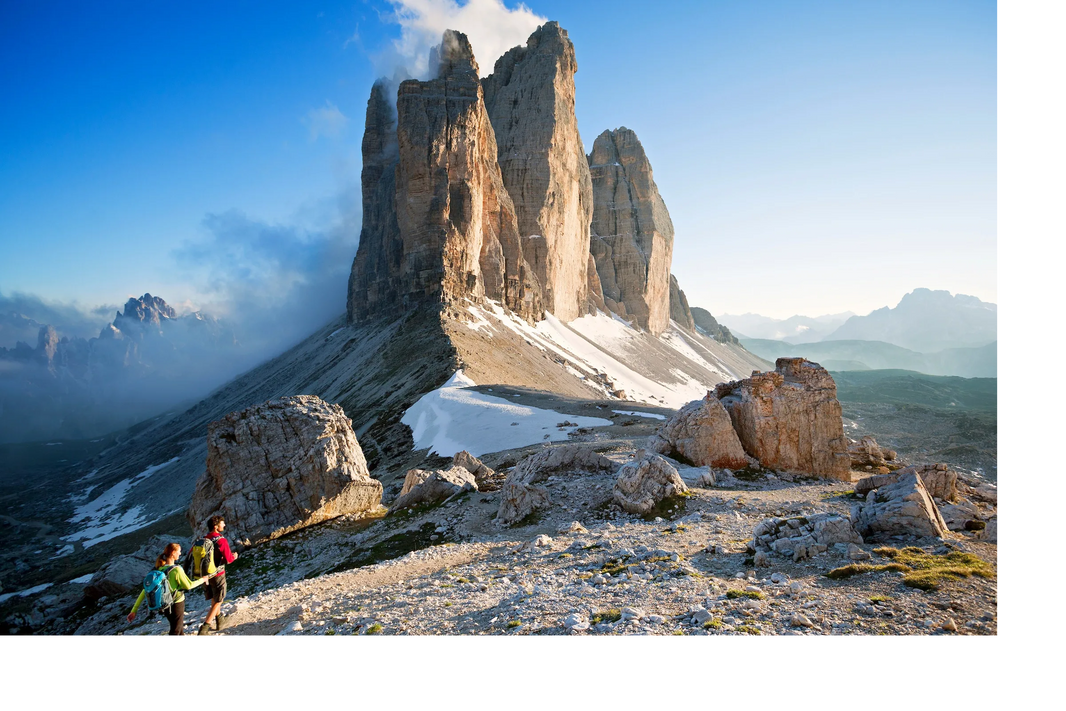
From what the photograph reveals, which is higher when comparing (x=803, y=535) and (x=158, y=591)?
(x=158, y=591)

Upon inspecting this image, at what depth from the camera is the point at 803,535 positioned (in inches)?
406

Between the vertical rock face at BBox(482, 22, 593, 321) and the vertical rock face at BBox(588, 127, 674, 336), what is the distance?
23.6m

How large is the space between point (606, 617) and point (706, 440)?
13596 millimetres

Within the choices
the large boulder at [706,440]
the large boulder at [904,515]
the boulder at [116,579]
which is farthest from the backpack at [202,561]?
the large boulder at [706,440]

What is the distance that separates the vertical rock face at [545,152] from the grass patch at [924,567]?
3799 inches

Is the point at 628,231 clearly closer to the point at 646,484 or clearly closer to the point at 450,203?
the point at 450,203

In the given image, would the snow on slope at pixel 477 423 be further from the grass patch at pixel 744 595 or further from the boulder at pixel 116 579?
the grass patch at pixel 744 595

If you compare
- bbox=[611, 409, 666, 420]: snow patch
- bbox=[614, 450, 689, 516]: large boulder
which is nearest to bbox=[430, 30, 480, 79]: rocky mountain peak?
bbox=[611, 409, 666, 420]: snow patch

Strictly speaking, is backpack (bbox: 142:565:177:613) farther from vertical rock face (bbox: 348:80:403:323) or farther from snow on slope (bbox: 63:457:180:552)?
vertical rock face (bbox: 348:80:403:323)

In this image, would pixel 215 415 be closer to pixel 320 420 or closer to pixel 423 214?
pixel 423 214

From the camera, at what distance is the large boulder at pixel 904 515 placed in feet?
34.7

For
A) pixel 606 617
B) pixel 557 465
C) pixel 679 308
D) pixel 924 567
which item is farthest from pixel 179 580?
pixel 679 308
